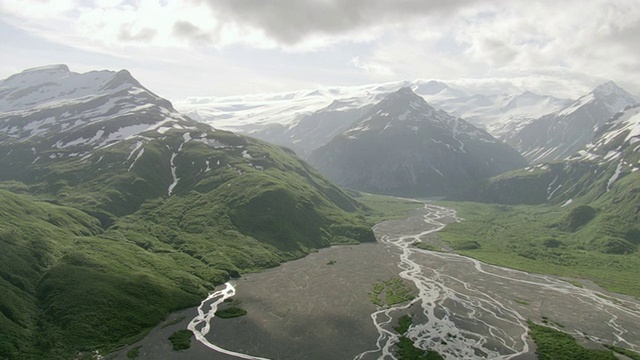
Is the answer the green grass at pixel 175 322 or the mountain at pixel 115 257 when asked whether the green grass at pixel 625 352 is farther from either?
the mountain at pixel 115 257

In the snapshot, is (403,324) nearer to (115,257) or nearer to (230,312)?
(230,312)

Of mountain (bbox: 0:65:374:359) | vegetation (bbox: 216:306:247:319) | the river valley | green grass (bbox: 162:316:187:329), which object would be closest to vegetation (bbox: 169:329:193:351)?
the river valley

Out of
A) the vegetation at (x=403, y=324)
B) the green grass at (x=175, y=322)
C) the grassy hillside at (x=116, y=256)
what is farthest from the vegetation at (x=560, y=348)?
the grassy hillside at (x=116, y=256)

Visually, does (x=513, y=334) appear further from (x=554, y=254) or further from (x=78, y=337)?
(x=554, y=254)

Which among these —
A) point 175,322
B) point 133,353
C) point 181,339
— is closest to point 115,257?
point 175,322

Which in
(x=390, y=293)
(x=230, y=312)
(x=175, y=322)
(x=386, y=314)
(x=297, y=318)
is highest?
(x=175, y=322)
